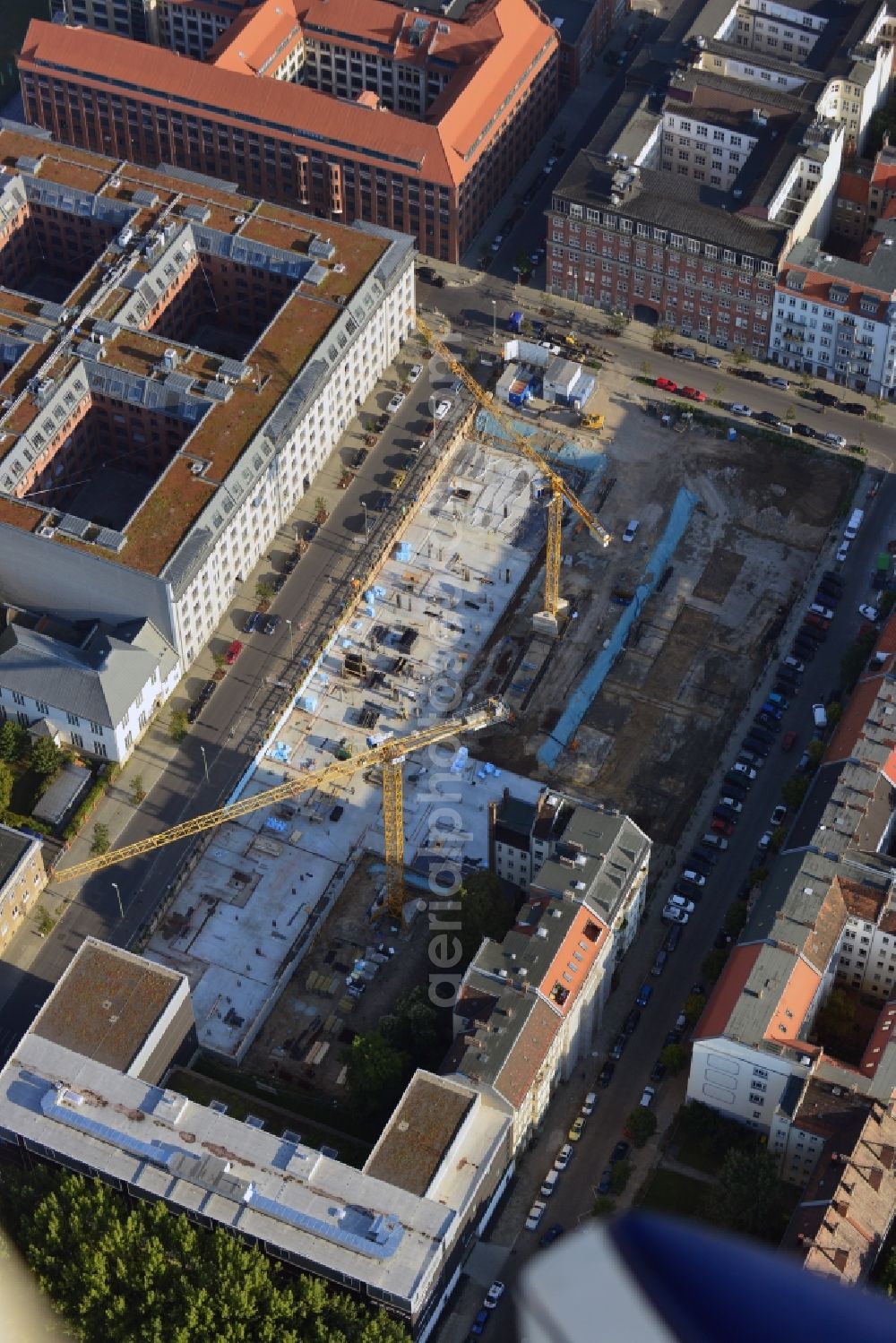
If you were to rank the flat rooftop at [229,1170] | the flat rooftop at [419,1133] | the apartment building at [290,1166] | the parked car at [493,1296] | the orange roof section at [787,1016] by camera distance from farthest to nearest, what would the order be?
1. the orange roof section at [787,1016]
2. the parked car at [493,1296]
3. the flat rooftop at [419,1133]
4. the apartment building at [290,1166]
5. the flat rooftop at [229,1170]

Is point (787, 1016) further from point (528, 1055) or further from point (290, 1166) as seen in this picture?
point (290, 1166)

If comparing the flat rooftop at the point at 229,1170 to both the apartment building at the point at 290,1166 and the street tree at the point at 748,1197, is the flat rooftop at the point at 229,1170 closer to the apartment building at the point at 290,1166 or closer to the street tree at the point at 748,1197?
the apartment building at the point at 290,1166

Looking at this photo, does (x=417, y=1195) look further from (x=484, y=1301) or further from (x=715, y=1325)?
(x=715, y=1325)

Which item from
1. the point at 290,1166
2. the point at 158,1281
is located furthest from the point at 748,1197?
the point at 158,1281

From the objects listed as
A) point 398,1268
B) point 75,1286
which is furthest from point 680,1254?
point 75,1286

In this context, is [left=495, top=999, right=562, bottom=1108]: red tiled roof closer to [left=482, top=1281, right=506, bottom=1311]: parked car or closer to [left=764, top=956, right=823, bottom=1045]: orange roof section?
[left=482, top=1281, right=506, bottom=1311]: parked car

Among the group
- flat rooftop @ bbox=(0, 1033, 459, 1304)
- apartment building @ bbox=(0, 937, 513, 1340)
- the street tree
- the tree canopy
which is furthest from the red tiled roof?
the tree canopy

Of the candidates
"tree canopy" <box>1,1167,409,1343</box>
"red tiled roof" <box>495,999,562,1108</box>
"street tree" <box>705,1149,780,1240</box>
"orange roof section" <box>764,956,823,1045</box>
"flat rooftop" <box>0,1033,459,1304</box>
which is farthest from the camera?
"orange roof section" <box>764,956,823,1045</box>

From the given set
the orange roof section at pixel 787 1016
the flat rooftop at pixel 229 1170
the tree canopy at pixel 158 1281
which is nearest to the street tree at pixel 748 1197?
the orange roof section at pixel 787 1016

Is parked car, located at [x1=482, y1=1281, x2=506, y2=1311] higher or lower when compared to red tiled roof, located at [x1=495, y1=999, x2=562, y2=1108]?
lower
